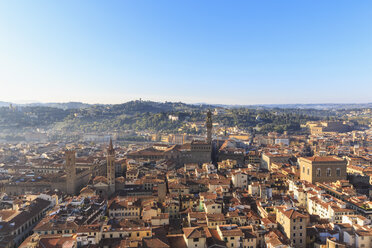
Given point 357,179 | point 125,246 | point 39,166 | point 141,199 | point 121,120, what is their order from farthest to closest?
point 121,120 < point 39,166 < point 357,179 < point 141,199 < point 125,246

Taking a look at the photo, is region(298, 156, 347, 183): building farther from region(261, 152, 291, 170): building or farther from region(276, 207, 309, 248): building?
region(276, 207, 309, 248): building

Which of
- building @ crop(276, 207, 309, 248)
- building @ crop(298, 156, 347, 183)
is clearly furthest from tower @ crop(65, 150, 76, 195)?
building @ crop(298, 156, 347, 183)

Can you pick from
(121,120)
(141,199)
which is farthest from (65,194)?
(121,120)

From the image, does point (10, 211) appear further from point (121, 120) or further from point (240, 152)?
point (121, 120)

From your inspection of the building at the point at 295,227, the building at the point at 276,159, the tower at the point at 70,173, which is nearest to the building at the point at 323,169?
the building at the point at 276,159

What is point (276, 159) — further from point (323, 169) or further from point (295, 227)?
point (295, 227)
